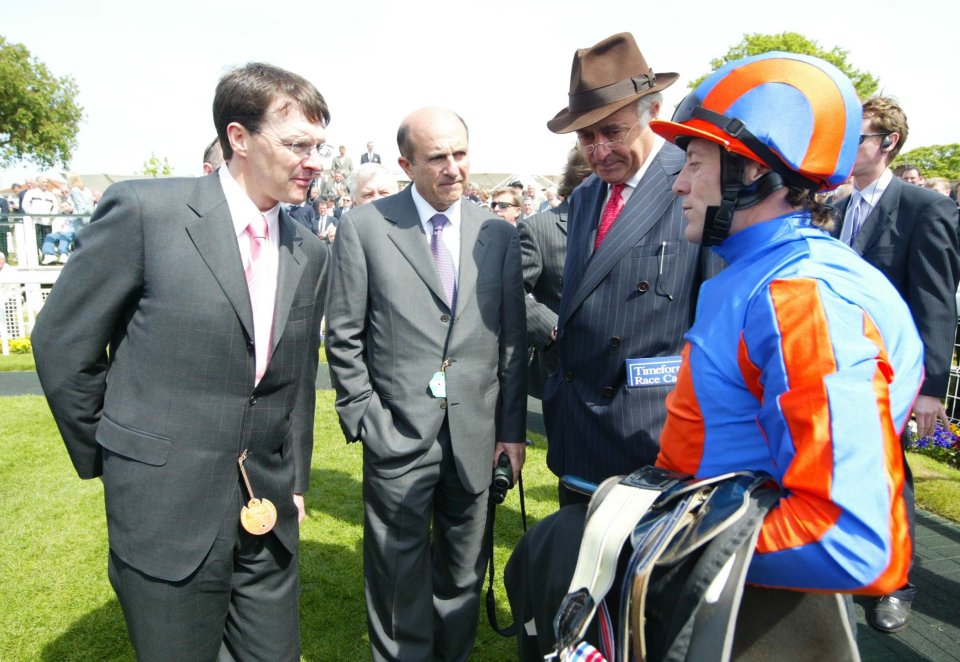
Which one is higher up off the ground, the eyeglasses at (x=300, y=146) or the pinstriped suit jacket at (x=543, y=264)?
the eyeglasses at (x=300, y=146)

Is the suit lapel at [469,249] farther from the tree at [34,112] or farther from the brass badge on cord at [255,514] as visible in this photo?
the tree at [34,112]

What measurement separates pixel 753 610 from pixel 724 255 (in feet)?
2.53

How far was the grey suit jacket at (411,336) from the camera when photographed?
301 cm

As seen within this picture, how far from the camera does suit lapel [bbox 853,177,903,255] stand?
4.03 metres

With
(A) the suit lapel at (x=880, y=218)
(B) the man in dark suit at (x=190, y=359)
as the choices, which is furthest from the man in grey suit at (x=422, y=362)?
(A) the suit lapel at (x=880, y=218)

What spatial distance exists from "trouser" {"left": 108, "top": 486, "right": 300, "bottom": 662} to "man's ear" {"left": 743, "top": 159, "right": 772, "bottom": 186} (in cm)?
187

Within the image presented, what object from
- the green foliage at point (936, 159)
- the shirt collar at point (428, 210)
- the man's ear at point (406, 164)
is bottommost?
the shirt collar at point (428, 210)

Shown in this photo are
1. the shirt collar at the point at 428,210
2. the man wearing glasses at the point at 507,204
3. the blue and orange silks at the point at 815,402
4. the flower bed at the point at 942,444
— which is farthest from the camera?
the man wearing glasses at the point at 507,204

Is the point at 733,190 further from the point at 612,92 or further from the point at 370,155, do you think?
the point at 370,155

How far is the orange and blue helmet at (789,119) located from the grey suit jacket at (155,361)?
4.91 ft

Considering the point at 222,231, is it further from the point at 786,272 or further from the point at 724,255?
the point at 786,272

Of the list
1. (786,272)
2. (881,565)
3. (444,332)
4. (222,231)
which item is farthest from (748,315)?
(444,332)

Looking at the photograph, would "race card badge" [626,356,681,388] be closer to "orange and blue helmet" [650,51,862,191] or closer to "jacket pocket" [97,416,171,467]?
"orange and blue helmet" [650,51,862,191]

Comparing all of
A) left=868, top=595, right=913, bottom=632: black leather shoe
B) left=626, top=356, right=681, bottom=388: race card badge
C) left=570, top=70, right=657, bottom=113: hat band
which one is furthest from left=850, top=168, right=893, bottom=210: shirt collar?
left=626, top=356, right=681, bottom=388: race card badge
